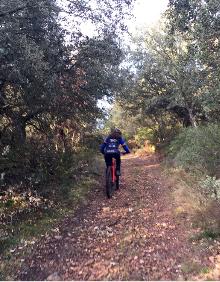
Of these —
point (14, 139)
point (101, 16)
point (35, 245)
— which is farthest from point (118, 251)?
point (101, 16)

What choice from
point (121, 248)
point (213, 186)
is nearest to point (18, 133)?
point (121, 248)

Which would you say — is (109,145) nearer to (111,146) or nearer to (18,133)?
(111,146)

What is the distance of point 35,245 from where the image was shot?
23.3 feet

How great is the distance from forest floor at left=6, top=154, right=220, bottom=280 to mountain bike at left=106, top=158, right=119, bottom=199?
28.7 inches

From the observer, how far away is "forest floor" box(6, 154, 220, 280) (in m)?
5.84

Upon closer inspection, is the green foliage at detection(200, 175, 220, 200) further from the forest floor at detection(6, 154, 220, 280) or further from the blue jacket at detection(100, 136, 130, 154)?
the blue jacket at detection(100, 136, 130, 154)

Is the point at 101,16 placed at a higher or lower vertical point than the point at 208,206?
higher

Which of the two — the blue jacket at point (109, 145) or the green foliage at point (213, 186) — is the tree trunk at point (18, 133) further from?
the green foliage at point (213, 186)

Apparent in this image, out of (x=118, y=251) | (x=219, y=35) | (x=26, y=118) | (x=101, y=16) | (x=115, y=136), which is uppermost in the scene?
(x=101, y=16)

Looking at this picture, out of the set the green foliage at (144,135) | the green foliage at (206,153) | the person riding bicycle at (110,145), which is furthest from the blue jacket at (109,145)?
the green foliage at (144,135)

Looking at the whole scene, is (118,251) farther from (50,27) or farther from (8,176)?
(50,27)

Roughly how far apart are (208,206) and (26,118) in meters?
6.94

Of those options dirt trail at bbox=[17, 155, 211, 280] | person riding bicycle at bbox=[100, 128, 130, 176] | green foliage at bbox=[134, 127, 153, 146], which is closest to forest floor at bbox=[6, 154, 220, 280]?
dirt trail at bbox=[17, 155, 211, 280]

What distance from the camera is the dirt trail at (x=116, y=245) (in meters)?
5.92
